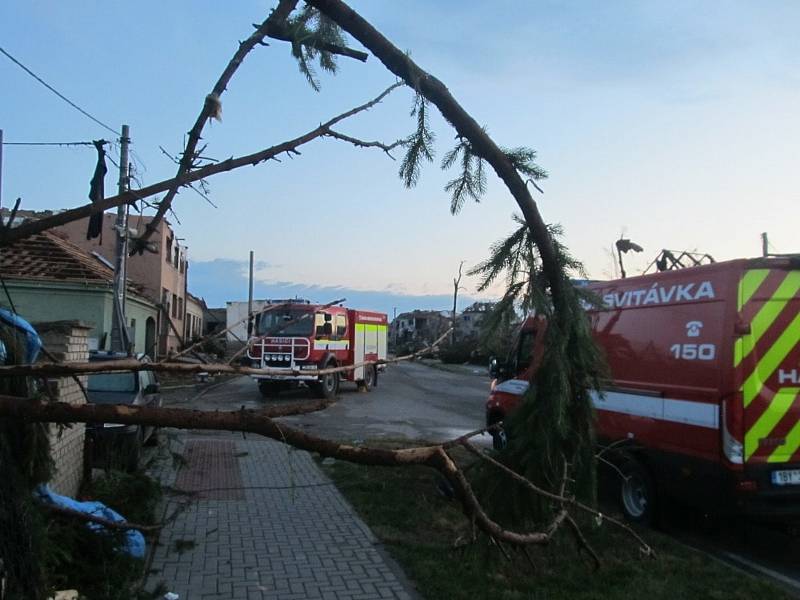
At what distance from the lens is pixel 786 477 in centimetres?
595

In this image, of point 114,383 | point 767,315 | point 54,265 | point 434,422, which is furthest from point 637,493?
point 54,265

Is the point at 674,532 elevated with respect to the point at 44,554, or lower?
lower

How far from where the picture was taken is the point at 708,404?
6.19 meters

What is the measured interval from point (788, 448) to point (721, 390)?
745mm

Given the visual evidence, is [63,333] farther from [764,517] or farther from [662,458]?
[764,517]

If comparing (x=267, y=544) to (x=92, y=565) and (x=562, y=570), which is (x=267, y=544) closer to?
(x=92, y=565)

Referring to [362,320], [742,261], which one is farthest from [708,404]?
[362,320]

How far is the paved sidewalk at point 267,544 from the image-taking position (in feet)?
16.7

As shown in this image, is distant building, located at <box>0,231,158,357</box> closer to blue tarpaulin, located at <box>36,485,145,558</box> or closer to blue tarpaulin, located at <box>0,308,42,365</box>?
blue tarpaulin, located at <box>36,485,145,558</box>

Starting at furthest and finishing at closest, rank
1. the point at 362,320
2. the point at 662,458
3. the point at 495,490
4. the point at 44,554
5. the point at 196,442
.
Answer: the point at 362,320, the point at 196,442, the point at 662,458, the point at 495,490, the point at 44,554

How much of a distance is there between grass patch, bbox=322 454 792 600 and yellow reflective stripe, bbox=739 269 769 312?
2.28 m

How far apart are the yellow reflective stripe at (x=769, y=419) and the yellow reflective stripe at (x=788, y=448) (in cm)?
11

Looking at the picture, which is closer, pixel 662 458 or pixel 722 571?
pixel 722 571

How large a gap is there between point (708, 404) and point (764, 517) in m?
1.03
